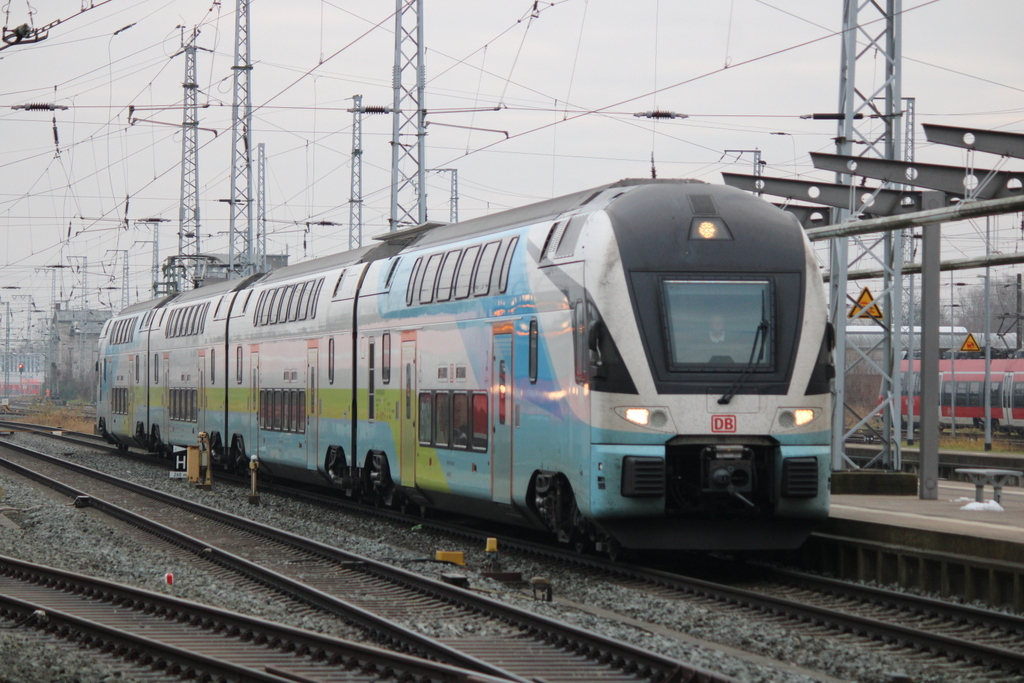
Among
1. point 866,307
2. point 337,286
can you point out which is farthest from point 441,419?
point 866,307

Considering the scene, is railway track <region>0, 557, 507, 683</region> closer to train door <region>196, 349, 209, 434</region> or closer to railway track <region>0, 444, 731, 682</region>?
railway track <region>0, 444, 731, 682</region>

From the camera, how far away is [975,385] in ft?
183

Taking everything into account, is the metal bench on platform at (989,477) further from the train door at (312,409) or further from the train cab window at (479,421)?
the train door at (312,409)

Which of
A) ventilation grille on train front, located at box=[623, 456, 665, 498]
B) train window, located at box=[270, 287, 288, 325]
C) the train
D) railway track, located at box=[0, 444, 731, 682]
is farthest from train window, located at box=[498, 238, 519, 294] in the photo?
train window, located at box=[270, 287, 288, 325]

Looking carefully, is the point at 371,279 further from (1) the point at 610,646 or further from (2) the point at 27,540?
(1) the point at 610,646

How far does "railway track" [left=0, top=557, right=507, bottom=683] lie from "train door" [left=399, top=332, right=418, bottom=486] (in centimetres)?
541

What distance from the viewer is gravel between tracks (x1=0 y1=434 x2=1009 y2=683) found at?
9.31m

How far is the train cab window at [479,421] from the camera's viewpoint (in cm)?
1562

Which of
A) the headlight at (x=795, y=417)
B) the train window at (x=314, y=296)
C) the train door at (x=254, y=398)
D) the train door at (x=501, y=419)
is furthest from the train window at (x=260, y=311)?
the headlight at (x=795, y=417)

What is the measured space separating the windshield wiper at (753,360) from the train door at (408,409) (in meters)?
5.91

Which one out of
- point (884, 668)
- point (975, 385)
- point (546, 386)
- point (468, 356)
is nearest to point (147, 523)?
point (468, 356)

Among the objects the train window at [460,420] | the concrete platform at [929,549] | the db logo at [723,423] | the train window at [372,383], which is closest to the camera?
the concrete platform at [929,549]

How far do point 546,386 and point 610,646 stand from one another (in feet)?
15.5

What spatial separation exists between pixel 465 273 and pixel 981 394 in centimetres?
4435
